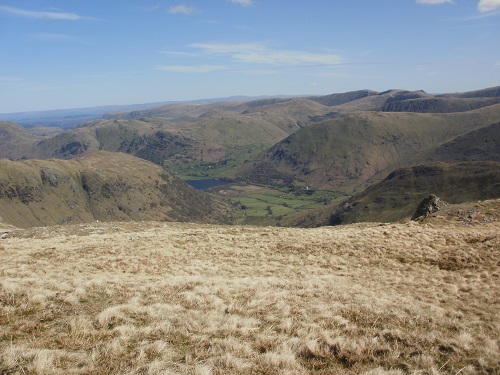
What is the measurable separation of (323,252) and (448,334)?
712 inches

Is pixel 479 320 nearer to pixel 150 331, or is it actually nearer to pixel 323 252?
pixel 150 331

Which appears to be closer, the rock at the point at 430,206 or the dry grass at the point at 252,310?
the dry grass at the point at 252,310

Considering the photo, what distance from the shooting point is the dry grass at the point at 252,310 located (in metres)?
10.6

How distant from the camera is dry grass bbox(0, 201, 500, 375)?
10.6m

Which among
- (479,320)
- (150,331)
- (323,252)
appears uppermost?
(150,331)

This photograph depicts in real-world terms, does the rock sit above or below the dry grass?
below

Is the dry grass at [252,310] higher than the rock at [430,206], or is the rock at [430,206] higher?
the dry grass at [252,310]

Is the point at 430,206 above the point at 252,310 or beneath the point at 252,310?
beneath

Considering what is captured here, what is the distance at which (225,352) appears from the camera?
36.6 ft

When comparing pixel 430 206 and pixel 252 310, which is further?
pixel 430 206

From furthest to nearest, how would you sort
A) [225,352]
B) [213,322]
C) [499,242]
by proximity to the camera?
[499,242]
[213,322]
[225,352]

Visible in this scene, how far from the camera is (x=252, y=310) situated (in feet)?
51.7

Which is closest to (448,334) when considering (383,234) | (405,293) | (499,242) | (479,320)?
(479,320)

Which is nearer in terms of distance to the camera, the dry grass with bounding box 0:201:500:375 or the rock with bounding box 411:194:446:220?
the dry grass with bounding box 0:201:500:375
